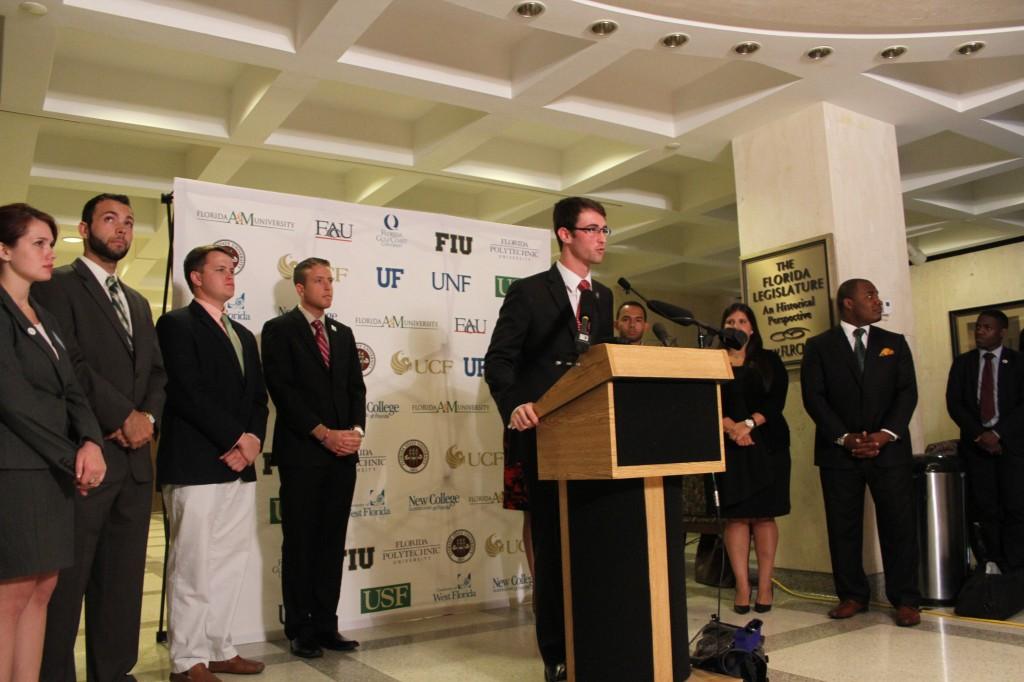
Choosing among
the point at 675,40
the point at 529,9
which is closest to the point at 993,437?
the point at 675,40

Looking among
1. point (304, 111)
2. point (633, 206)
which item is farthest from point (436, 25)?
point (633, 206)

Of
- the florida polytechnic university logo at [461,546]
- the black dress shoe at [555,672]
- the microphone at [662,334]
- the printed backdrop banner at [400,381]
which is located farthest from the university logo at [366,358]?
the microphone at [662,334]

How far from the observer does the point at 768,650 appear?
12.0ft

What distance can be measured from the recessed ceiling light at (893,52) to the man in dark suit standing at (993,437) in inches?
74.1

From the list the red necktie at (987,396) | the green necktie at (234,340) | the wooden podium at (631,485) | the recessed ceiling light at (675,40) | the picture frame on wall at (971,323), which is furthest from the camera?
the picture frame on wall at (971,323)

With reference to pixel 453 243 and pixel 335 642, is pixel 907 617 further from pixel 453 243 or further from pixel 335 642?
pixel 453 243

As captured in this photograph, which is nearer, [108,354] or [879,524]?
[108,354]

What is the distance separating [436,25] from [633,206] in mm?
3668

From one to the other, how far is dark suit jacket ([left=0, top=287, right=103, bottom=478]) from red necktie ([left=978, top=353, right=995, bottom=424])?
205 inches

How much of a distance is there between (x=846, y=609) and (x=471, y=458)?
2.17m

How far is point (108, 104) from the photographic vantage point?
5840 mm

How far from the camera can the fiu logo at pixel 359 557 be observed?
4309mm

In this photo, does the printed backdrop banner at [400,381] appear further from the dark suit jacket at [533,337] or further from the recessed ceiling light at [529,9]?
the dark suit jacket at [533,337]

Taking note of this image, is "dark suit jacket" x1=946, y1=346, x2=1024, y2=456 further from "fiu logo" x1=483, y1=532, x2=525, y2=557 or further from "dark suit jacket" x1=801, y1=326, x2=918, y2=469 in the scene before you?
"fiu logo" x1=483, y1=532, x2=525, y2=557
